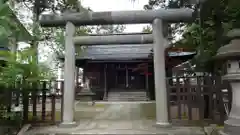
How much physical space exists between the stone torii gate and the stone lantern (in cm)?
197

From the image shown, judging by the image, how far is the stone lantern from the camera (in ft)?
15.0

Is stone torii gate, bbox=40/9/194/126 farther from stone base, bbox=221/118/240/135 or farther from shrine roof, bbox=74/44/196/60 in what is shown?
shrine roof, bbox=74/44/196/60

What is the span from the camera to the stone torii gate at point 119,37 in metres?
6.50

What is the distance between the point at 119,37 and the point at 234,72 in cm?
344

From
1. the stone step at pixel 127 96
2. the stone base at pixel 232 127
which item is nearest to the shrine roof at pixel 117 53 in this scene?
the stone step at pixel 127 96

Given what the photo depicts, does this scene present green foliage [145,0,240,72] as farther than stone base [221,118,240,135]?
Yes

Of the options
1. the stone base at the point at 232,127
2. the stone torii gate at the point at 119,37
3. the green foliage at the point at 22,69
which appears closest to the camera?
the stone base at the point at 232,127

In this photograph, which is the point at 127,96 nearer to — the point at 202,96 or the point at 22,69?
the point at 202,96

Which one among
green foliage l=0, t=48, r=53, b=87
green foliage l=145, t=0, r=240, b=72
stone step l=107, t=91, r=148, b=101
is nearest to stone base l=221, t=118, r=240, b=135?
green foliage l=145, t=0, r=240, b=72

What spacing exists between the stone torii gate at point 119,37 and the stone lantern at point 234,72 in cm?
197

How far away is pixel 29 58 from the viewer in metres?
6.35

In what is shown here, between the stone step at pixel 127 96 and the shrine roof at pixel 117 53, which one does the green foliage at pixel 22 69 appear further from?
the stone step at pixel 127 96

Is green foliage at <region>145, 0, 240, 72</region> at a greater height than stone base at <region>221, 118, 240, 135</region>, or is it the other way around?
green foliage at <region>145, 0, 240, 72</region>

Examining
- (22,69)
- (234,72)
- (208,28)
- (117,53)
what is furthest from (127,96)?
(234,72)
